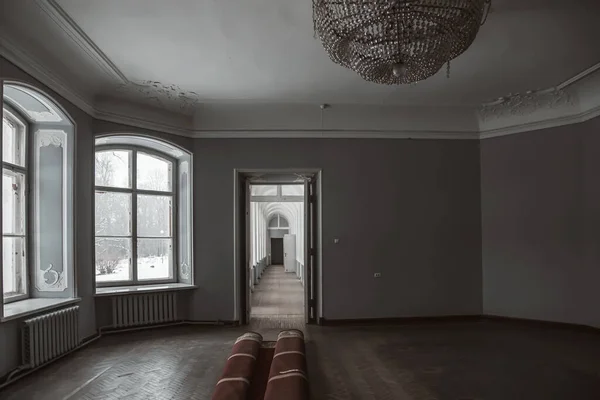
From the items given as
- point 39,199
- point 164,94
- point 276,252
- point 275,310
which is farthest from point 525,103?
point 276,252

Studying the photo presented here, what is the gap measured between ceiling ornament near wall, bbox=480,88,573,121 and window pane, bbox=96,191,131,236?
6.12 meters

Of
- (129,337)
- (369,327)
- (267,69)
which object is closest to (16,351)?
(129,337)

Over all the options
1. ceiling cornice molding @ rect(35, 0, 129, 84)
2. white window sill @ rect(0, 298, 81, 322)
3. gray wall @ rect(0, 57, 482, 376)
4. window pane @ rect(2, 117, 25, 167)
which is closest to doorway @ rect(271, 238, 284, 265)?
gray wall @ rect(0, 57, 482, 376)

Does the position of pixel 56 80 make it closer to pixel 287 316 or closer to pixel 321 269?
pixel 321 269

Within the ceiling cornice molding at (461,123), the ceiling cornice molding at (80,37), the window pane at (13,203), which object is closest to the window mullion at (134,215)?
the ceiling cornice molding at (461,123)

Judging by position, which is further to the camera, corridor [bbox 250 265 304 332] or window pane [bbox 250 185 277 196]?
window pane [bbox 250 185 277 196]

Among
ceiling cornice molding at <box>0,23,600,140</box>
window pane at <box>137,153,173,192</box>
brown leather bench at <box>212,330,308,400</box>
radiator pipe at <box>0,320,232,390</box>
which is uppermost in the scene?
ceiling cornice molding at <box>0,23,600,140</box>

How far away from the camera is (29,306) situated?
4.97m

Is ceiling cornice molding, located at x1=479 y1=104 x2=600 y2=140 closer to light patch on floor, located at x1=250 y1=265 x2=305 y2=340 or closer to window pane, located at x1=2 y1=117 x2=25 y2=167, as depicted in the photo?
light patch on floor, located at x1=250 y1=265 x2=305 y2=340

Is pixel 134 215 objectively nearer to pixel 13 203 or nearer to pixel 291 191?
pixel 13 203

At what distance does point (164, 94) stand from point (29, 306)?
11.0ft

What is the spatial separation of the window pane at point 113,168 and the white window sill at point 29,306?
2.02m

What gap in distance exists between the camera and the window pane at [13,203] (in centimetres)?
513

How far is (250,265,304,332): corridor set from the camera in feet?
24.7
